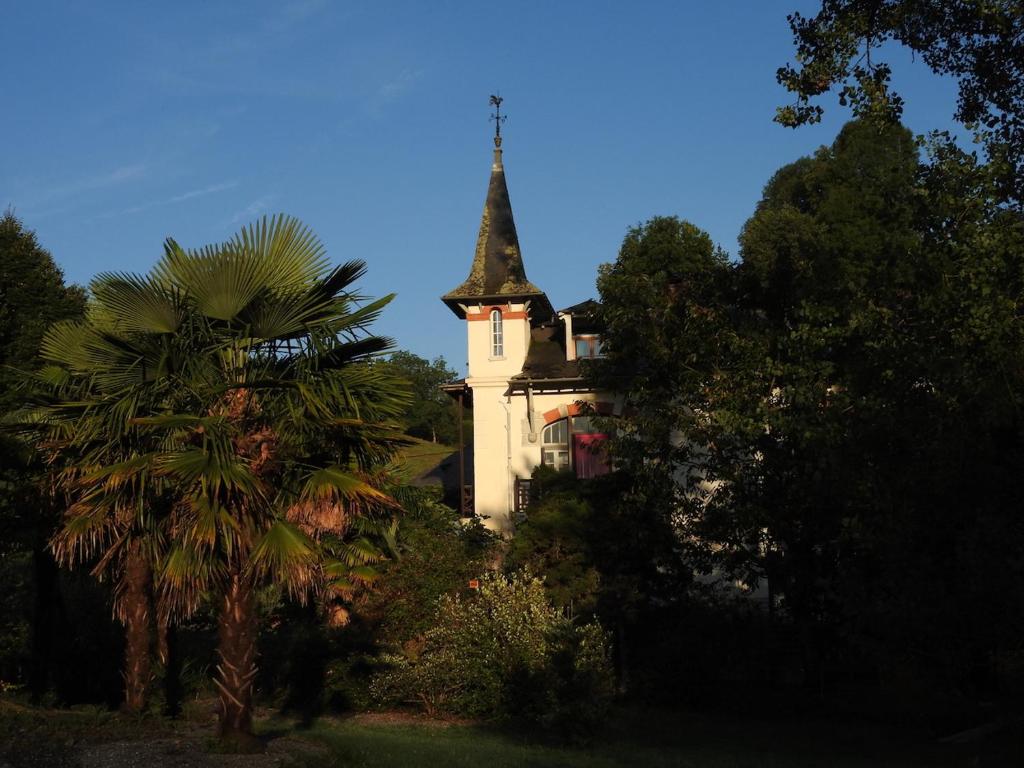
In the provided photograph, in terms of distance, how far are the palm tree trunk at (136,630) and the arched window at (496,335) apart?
2006 centimetres

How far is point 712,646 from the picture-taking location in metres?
25.1

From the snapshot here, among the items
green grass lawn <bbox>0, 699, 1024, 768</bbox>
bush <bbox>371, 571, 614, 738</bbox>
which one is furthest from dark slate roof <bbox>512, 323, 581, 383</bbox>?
green grass lawn <bbox>0, 699, 1024, 768</bbox>

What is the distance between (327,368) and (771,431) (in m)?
13.2

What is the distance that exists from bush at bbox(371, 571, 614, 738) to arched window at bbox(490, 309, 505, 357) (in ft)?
41.9

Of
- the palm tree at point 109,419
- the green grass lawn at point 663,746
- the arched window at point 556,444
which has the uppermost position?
the arched window at point 556,444

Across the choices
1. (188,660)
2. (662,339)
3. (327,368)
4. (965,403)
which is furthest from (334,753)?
(662,339)

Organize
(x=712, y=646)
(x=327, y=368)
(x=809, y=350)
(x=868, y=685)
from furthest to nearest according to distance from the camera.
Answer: (x=868, y=685)
(x=712, y=646)
(x=809, y=350)
(x=327, y=368)

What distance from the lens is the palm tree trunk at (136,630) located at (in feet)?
53.5

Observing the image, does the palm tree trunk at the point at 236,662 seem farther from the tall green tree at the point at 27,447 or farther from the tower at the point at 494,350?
the tower at the point at 494,350

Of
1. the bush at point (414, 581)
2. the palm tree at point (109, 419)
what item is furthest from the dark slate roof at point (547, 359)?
the palm tree at point (109, 419)

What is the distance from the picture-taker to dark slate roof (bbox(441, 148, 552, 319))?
35969mm

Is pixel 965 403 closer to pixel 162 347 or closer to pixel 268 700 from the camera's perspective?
pixel 162 347

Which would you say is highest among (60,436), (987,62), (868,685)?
(987,62)

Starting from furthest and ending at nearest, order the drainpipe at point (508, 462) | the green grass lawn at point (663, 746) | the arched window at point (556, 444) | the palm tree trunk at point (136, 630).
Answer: the drainpipe at point (508, 462) → the arched window at point (556, 444) → the palm tree trunk at point (136, 630) → the green grass lawn at point (663, 746)
